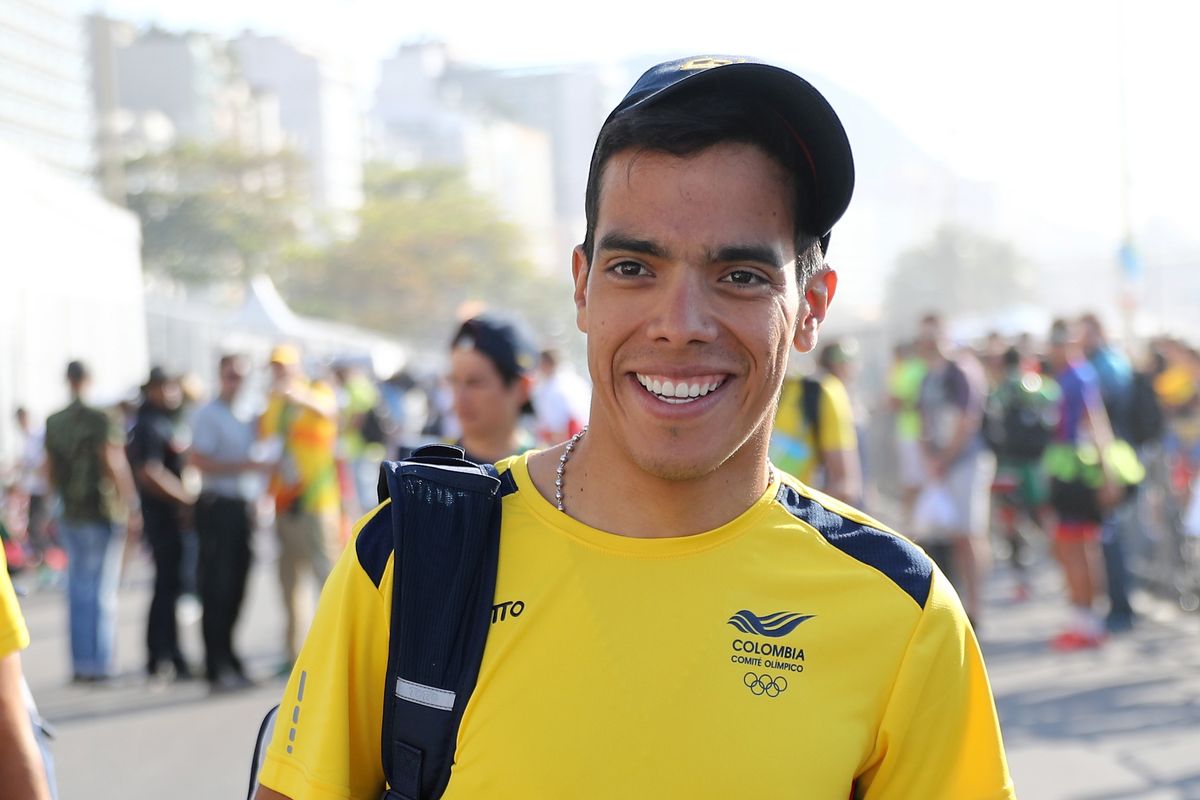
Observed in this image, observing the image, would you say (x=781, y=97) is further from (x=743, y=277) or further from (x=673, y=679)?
(x=673, y=679)

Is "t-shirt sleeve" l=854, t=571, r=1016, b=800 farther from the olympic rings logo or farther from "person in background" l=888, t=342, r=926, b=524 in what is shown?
"person in background" l=888, t=342, r=926, b=524

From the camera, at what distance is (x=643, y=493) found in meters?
2.15

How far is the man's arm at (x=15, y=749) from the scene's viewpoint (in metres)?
2.61

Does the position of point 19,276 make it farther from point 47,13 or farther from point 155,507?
point 47,13

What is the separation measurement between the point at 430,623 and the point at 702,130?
2.50 feet

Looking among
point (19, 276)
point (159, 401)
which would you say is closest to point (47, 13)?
point (19, 276)

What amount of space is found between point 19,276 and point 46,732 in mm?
Result: 19474

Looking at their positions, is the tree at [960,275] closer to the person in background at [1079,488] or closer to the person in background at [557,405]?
the person in background at [557,405]

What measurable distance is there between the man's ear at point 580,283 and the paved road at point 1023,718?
466 cm

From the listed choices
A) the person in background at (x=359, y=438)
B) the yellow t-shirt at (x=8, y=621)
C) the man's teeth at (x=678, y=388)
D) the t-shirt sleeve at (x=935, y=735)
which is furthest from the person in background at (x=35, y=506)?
the t-shirt sleeve at (x=935, y=735)

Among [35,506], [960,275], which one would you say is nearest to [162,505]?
[35,506]

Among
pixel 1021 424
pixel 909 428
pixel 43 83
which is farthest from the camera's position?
pixel 43 83

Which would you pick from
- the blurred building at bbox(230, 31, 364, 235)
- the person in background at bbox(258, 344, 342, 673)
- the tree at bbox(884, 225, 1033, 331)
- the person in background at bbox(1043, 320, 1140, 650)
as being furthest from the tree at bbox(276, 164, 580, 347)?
the person in background at bbox(1043, 320, 1140, 650)

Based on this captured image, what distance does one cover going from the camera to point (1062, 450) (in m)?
9.72
